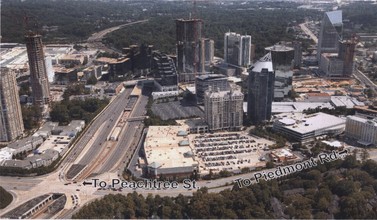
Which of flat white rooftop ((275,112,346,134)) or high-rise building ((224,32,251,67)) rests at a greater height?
high-rise building ((224,32,251,67))

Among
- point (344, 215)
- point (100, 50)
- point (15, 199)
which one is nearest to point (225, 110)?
point (344, 215)

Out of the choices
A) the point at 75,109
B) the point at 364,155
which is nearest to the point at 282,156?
the point at 364,155

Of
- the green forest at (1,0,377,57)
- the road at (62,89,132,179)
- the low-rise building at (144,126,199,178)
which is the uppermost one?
the green forest at (1,0,377,57)

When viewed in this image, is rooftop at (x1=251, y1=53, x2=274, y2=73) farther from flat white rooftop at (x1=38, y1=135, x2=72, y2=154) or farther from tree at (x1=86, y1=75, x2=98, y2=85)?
tree at (x1=86, y1=75, x2=98, y2=85)

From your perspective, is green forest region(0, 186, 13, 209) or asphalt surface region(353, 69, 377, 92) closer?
green forest region(0, 186, 13, 209)

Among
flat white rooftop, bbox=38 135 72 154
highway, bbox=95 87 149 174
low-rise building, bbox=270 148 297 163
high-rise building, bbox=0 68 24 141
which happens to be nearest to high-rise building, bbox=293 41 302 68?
highway, bbox=95 87 149 174

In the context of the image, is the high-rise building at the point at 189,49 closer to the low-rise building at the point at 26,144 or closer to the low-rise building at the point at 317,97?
the low-rise building at the point at 317,97

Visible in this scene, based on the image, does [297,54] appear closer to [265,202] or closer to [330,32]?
[330,32]
